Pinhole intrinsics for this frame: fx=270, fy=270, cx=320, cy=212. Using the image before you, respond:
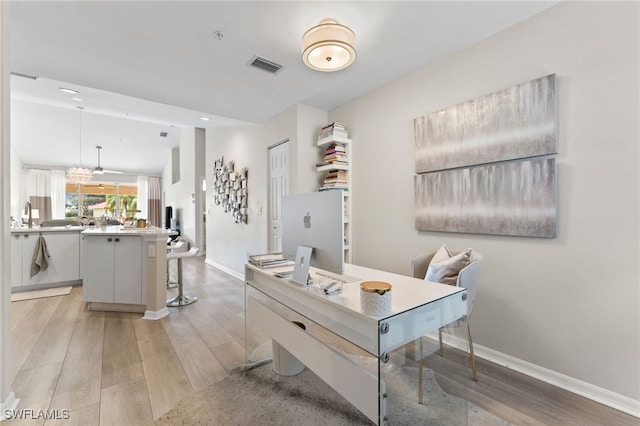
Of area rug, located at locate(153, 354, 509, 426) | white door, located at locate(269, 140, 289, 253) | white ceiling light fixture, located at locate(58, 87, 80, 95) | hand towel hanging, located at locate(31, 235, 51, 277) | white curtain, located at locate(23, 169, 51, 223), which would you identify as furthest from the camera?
white curtain, located at locate(23, 169, 51, 223)

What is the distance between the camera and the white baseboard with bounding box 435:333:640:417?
1579mm

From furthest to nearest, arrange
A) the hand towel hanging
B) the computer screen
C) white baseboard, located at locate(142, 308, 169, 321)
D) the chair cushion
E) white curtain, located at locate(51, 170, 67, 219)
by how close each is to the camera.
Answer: white curtain, located at locate(51, 170, 67, 219)
the hand towel hanging
white baseboard, located at locate(142, 308, 169, 321)
the chair cushion
the computer screen

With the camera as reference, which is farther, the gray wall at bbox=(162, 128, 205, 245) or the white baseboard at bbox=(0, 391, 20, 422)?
the gray wall at bbox=(162, 128, 205, 245)

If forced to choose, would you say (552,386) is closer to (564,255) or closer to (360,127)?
(564,255)

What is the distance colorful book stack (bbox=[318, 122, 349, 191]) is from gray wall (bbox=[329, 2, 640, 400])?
4.25 ft

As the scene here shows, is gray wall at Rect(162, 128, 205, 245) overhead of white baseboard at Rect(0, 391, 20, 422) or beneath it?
overhead

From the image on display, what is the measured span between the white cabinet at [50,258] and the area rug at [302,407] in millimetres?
3970

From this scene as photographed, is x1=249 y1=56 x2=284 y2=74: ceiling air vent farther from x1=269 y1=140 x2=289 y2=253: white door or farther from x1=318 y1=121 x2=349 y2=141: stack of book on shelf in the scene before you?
x1=269 y1=140 x2=289 y2=253: white door

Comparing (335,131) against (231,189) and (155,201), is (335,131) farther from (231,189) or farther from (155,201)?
(155,201)

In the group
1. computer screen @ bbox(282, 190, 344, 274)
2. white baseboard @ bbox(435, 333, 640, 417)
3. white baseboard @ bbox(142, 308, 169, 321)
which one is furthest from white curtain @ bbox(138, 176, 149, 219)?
white baseboard @ bbox(435, 333, 640, 417)

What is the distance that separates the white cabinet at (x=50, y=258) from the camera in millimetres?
3887

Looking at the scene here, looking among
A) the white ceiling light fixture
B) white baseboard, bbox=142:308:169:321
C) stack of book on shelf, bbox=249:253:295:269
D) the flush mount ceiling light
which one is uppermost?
the white ceiling light fixture

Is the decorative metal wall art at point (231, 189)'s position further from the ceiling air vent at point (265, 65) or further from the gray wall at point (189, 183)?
the ceiling air vent at point (265, 65)

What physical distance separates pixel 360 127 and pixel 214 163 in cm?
399
